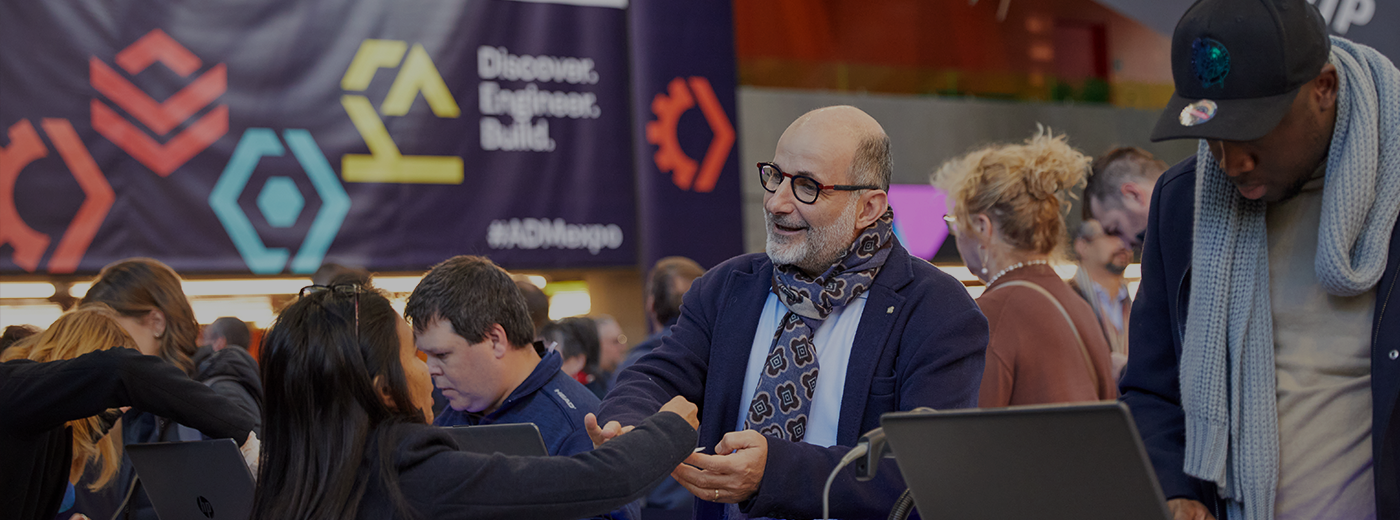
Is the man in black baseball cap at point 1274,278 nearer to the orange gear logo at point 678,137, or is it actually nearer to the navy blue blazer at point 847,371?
the navy blue blazer at point 847,371

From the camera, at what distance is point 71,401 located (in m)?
2.58

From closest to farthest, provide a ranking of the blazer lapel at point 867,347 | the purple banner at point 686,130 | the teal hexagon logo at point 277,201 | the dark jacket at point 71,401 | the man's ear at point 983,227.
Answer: the blazer lapel at point 867,347
the dark jacket at point 71,401
the man's ear at point 983,227
the teal hexagon logo at point 277,201
the purple banner at point 686,130

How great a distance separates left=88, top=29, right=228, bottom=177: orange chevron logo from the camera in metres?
6.67

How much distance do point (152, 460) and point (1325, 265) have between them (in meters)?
2.27

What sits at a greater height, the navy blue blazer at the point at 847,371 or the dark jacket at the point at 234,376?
the navy blue blazer at the point at 847,371

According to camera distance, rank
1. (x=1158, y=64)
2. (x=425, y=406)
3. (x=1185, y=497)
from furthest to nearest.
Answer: (x=1158, y=64) → (x=425, y=406) → (x=1185, y=497)

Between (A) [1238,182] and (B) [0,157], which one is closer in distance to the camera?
(A) [1238,182]

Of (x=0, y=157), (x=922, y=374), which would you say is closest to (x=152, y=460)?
(x=922, y=374)

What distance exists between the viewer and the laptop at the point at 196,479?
7.77 feet

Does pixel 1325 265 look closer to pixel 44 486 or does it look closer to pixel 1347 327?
pixel 1347 327

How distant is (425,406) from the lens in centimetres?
212

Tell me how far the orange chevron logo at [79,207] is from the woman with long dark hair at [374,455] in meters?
5.34

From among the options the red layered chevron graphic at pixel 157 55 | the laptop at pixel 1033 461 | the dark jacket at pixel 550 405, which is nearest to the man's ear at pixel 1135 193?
the dark jacket at pixel 550 405

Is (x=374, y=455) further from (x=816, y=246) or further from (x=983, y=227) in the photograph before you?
(x=983, y=227)
